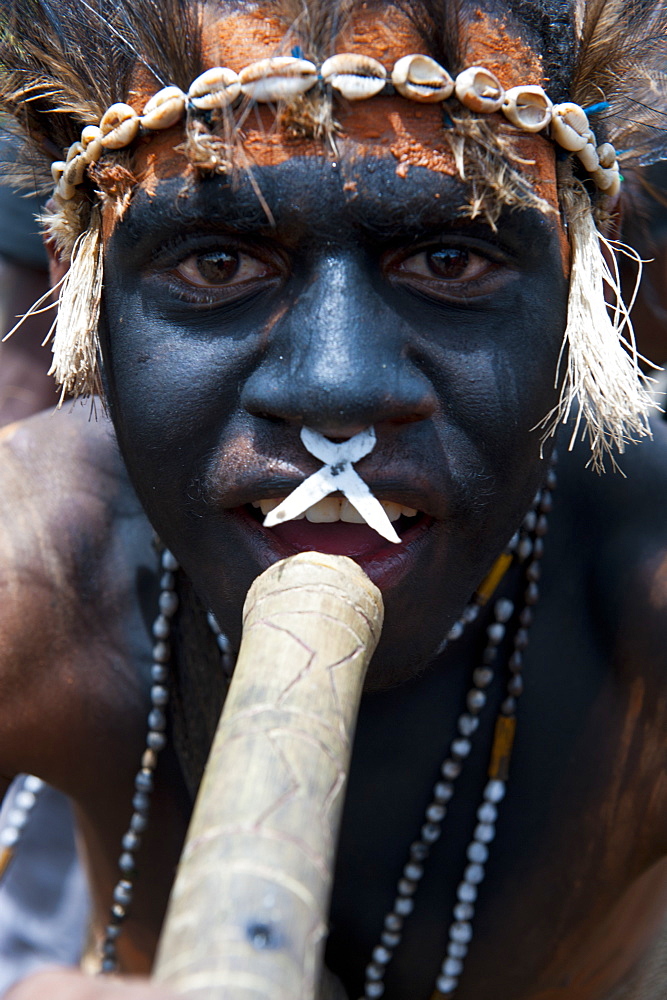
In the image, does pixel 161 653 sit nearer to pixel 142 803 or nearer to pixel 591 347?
pixel 142 803

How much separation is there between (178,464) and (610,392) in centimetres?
Answer: 56

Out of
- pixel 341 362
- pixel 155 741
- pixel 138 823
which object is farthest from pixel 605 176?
pixel 138 823

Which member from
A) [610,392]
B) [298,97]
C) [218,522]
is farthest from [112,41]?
[610,392]

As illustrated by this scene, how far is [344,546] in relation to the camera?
4.57 ft

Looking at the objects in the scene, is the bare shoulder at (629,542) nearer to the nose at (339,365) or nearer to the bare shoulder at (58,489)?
the nose at (339,365)

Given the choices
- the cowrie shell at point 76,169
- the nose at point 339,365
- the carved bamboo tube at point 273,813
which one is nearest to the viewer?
the carved bamboo tube at point 273,813

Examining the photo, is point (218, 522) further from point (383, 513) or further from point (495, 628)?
point (495, 628)

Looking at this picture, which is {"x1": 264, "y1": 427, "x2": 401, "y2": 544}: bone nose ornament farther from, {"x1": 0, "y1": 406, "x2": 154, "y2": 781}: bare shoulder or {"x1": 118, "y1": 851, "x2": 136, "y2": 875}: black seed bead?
{"x1": 118, "y1": 851, "x2": 136, "y2": 875}: black seed bead

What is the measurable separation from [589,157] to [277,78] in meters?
0.44

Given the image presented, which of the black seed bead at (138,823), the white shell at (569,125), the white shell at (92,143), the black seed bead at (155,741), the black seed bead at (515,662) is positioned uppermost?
the white shell at (569,125)

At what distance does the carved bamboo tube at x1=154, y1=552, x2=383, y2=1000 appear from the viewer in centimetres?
79

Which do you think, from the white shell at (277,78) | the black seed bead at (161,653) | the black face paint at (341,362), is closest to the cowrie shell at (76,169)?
the black face paint at (341,362)

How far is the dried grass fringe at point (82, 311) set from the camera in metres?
1.53

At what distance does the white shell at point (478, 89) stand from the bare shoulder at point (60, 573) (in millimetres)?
884
